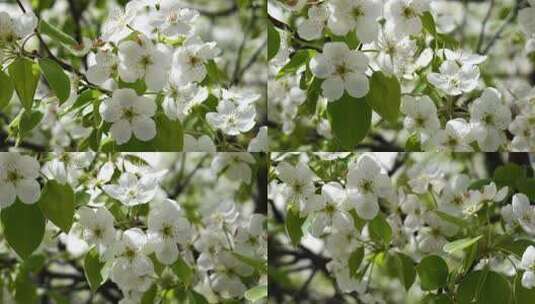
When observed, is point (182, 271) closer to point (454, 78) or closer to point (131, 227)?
point (131, 227)

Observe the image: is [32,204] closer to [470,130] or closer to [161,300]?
[161,300]

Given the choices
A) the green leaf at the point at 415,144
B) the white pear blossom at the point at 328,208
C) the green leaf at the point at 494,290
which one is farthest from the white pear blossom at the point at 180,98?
the green leaf at the point at 494,290

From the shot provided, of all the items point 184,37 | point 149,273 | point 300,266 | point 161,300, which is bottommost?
point 300,266

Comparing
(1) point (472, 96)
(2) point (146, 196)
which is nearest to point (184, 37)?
(2) point (146, 196)

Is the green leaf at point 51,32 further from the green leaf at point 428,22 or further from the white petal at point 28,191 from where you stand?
the green leaf at point 428,22

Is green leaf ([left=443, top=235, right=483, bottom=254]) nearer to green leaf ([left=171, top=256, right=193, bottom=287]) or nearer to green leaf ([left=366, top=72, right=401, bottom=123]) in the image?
green leaf ([left=366, top=72, right=401, bottom=123])
